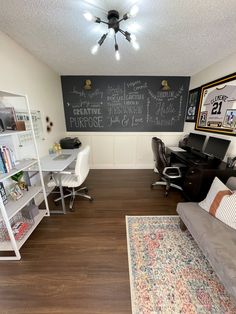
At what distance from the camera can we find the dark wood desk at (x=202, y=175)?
1997mm

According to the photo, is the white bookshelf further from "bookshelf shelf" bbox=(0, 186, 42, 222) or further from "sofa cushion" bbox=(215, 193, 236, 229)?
"sofa cushion" bbox=(215, 193, 236, 229)

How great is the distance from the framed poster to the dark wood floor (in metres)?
1.52

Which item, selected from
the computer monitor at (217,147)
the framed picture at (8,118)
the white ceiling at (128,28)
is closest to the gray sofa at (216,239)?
the computer monitor at (217,147)

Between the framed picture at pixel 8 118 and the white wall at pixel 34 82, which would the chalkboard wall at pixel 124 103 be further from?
the framed picture at pixel 8 118

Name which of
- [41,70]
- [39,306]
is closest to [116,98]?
[41,70]

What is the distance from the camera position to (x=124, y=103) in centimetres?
350

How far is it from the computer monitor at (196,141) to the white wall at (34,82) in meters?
2.98

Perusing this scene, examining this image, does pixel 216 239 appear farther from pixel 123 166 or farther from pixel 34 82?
pixel 34 82

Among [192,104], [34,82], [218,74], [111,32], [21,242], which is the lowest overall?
[21,242]

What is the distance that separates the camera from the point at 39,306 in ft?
3.73

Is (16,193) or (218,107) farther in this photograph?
(218,107)

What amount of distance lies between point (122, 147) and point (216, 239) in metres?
2.79

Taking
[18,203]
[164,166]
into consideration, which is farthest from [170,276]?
[18,203]

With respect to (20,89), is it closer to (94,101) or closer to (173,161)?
(94,101)
